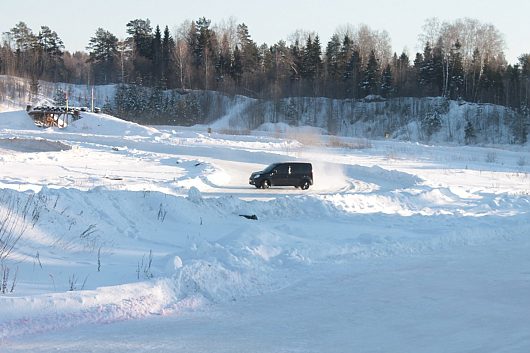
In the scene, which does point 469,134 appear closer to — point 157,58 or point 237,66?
point 237,66

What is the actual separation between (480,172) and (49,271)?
32.5 meters

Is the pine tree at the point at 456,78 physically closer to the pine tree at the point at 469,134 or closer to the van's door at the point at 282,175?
the pine tree at the point at 469,134

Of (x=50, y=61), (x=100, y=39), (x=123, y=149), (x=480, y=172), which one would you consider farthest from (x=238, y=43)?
(x=480, y=172)

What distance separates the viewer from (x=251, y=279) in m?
8.57

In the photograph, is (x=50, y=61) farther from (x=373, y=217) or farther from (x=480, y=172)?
(x=373, y=217)

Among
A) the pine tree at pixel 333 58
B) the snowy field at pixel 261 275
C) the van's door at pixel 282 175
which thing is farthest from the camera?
the pine tree at pixel 333 58

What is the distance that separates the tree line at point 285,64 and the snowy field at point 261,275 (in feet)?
217

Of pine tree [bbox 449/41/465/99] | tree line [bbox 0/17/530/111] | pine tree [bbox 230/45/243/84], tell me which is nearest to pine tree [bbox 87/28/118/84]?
tree line [bbox 0/17/530/111]

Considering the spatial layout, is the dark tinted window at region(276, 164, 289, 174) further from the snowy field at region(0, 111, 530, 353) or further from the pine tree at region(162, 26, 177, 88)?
the pine tree at region(162, 26, 177, 88)

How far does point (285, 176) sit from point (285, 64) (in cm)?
7923

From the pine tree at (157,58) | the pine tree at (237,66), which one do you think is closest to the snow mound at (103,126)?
the pine tree at (157,58)

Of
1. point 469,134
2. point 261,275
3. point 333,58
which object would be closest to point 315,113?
point 333,58

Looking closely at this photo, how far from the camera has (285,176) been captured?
2748 cm

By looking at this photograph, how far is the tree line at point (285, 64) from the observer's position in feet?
279
